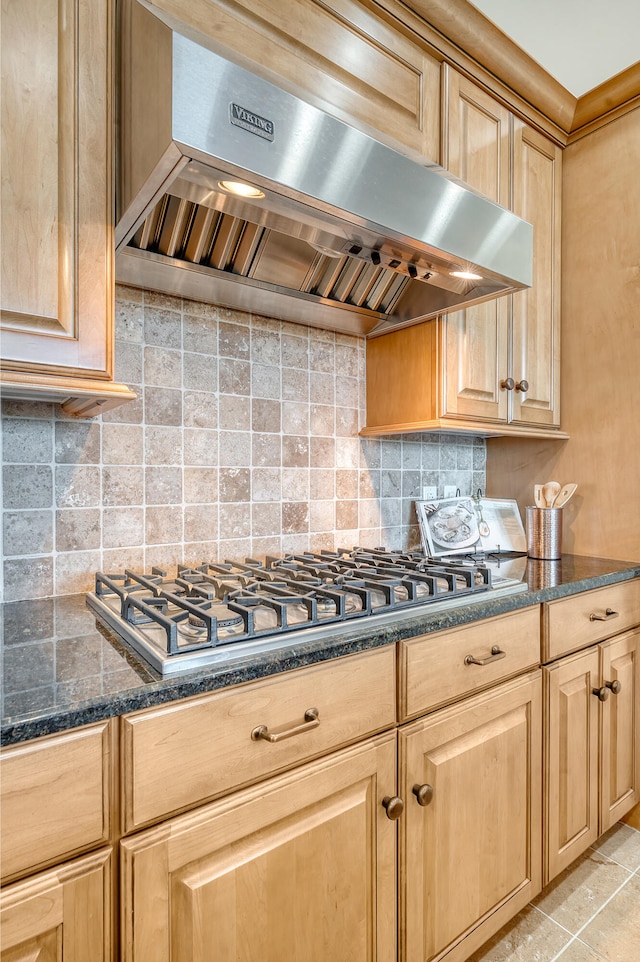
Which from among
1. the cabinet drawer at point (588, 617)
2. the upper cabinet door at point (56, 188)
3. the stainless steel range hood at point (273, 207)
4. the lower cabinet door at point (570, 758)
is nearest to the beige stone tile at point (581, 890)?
the lower cabinet door at point (570, 758)

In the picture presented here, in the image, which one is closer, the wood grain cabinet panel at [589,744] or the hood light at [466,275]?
the hood light at [466,275]

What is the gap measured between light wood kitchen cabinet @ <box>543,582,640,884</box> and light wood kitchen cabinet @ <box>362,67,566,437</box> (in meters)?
0.64

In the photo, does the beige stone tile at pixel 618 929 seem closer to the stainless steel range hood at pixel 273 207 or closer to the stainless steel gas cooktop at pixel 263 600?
the stainless steel gas cooktop at pixel 263 600

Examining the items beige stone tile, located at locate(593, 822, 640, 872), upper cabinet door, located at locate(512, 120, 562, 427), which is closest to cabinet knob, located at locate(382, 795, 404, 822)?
beige stone tile, located at locate(593, 822, 640, 872)

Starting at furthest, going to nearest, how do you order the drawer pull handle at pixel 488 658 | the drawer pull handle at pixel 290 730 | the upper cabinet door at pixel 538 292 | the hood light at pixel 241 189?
the upper cabinet door at pixel 538 292, the drawer pull handle at pixel 488 658, the hood light at pixel 241 189, the drawer pull handle at pixel 290 730

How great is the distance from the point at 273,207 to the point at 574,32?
4.15 feet

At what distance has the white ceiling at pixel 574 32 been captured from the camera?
1436 millimetres

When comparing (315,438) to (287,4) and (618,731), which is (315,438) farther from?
(618,731)

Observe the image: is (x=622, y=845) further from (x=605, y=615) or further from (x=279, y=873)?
(x=279, y=873)

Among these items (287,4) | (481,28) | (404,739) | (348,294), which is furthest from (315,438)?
(481,28)

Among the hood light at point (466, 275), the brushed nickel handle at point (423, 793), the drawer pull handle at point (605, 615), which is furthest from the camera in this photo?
the drawer pull handle at point (605, 615)

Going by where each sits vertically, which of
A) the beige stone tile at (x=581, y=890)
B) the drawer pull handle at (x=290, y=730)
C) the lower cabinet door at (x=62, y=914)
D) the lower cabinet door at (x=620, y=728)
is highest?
the drawer pull handle at (x=290, y=730)

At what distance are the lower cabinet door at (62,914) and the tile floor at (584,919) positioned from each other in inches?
43.4

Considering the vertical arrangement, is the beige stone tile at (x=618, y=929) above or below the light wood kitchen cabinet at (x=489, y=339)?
below
